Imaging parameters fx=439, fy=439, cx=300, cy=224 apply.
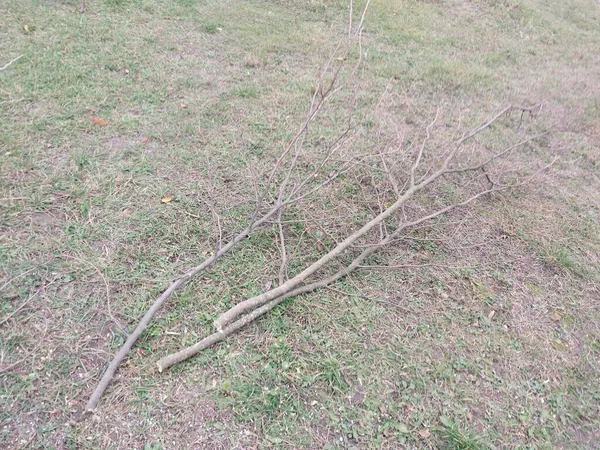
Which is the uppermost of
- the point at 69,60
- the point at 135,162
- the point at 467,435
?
the point at 69,60

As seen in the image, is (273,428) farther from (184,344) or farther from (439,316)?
(439,316)

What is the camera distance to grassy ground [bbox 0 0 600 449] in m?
1.87

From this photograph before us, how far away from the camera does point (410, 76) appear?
474cm

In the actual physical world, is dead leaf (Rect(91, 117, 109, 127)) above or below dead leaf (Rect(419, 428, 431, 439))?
above

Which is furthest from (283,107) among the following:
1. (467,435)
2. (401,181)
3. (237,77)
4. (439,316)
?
(467,435)

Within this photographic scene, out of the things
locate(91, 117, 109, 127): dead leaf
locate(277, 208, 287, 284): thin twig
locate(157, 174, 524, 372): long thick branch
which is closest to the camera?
locate(157, 174, 524, 372): long thick branch

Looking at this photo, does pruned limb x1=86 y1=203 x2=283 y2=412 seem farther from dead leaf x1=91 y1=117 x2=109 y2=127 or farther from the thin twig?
dead leaf x1=91 y1=117 x2=109 y2=127

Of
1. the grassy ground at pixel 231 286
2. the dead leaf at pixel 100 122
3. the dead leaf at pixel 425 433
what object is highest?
the dead leaf at pixel 100 122

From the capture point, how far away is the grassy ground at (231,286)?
6.13 ft

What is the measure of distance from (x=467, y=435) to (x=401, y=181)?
1859 mm

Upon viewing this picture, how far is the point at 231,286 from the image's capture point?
2.34m

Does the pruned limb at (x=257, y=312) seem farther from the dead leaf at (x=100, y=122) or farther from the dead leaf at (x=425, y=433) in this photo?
the dead leaf at (x=100, y=122)

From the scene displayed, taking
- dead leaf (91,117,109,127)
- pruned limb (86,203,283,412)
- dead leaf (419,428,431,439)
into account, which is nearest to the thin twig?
pruned limb (86,203,283,412)

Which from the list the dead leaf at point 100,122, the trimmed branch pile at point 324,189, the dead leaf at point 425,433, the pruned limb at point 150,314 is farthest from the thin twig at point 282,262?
the dead leaf at point 100,122
